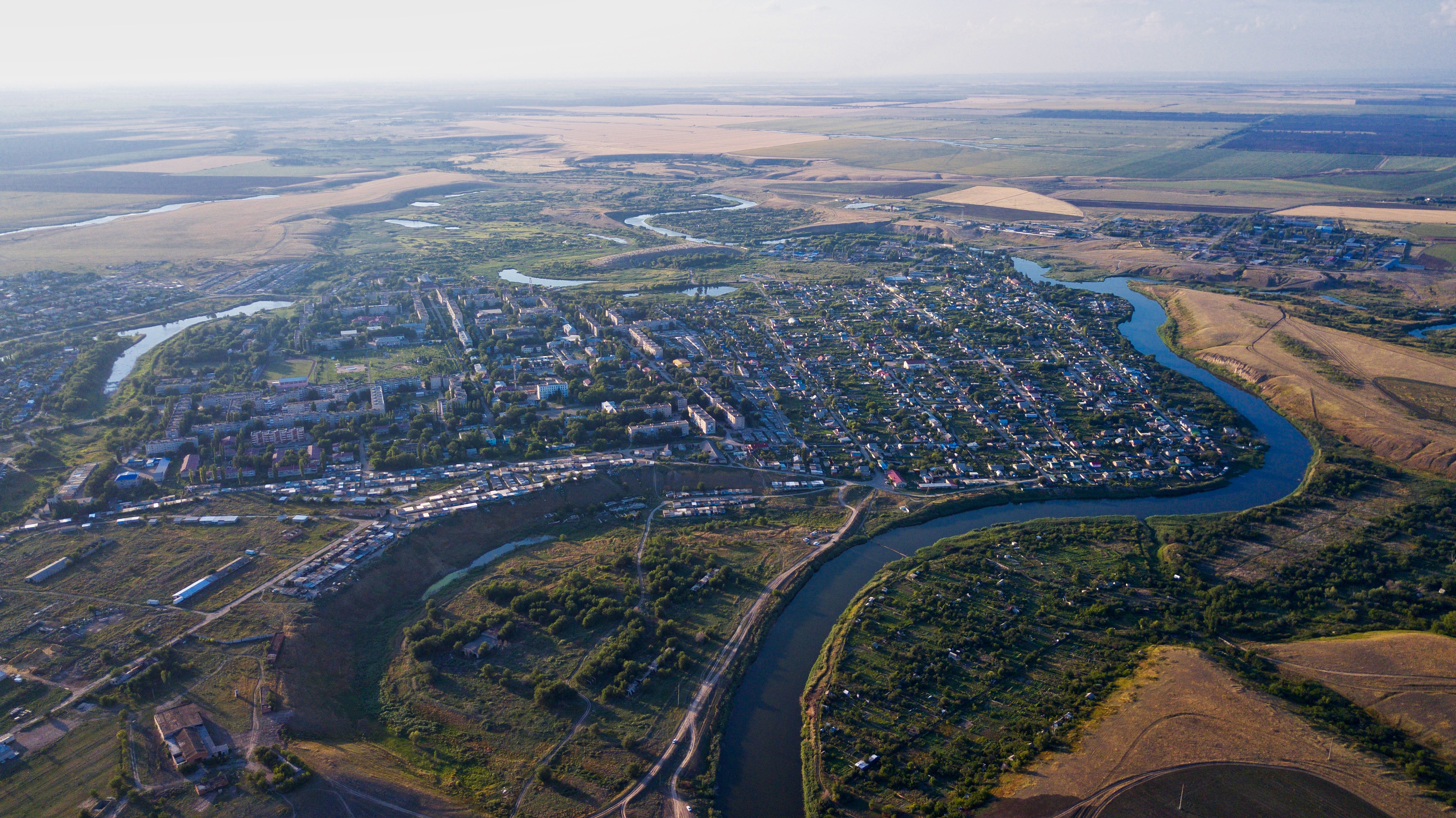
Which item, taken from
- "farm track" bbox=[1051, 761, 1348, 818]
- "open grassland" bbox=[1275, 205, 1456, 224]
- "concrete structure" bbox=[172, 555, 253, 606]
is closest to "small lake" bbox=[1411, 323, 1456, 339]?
"open grassland" bbox=[1275, 205, 1456, 224]

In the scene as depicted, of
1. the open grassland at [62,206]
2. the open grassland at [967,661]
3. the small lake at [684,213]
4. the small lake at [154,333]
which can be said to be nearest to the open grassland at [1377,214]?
the small lake at [684,213]

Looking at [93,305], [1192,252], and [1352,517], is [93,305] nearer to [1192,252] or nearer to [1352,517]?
[1352,517]

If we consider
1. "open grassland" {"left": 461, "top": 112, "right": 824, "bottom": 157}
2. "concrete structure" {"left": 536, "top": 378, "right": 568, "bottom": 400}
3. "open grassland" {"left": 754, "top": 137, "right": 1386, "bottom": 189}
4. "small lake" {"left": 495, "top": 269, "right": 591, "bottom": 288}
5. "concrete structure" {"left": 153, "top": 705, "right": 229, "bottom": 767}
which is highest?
"open grassland" {"left": 461, "top": 112, "right": 824, "bottom": 157}

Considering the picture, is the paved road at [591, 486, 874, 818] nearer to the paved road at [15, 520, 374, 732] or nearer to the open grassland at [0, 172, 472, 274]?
the paved road at [15, 520, 374, 732]

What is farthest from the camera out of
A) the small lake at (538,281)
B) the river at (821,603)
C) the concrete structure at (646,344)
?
the small lake at (538,281)

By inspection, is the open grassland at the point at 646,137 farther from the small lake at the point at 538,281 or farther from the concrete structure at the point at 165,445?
the concrete structure at the point at 165,445

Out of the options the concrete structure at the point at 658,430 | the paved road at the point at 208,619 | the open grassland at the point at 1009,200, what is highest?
the open grassland at the point at 1009,200

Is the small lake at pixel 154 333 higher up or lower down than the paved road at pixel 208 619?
higher up

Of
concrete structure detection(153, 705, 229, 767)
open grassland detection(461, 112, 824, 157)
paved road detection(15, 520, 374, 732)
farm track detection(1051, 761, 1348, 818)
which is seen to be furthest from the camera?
open grassland detection(461, 112, 824, 157)
